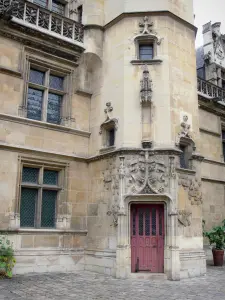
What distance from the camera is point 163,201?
8.95 m

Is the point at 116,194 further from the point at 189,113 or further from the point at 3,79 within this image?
the point at 3,79

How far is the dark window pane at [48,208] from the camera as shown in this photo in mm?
9602

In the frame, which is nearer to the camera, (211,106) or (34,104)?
(34,104)

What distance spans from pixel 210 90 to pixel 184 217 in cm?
680

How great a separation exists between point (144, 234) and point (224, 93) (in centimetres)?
853

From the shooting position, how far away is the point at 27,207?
9.37 m

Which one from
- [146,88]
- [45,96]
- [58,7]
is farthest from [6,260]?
[58,7]

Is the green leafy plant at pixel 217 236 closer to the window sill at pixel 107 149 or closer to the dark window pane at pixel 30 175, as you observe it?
the window sill at pixel 107 149

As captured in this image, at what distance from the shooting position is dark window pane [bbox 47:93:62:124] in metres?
10.4


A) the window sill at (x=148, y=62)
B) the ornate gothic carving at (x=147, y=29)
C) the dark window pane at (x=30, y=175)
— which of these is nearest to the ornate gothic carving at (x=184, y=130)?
the window sill at (x=148, y=62)

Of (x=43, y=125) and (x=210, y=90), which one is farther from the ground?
(x=210, y=90)

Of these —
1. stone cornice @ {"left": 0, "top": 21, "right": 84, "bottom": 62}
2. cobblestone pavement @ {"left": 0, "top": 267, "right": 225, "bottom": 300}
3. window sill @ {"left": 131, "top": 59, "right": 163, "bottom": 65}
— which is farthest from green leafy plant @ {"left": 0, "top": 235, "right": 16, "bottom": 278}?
window sill @ {"left": 131, "top": 59, "right": 163, "bottom": 65}

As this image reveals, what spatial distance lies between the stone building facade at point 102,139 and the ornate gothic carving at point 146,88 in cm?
3

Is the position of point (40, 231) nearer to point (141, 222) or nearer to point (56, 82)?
point (141, 222)
